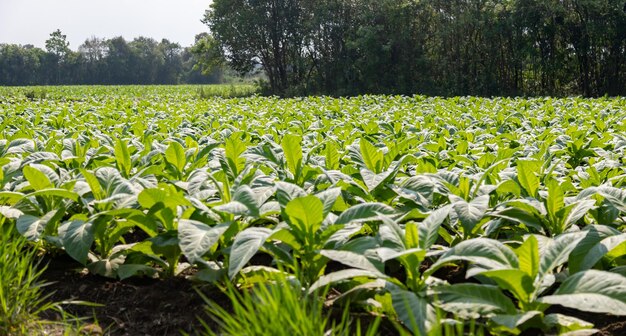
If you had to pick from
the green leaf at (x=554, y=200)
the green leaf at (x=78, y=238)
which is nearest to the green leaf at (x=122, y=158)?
the green leaf at (x=78, y=238)

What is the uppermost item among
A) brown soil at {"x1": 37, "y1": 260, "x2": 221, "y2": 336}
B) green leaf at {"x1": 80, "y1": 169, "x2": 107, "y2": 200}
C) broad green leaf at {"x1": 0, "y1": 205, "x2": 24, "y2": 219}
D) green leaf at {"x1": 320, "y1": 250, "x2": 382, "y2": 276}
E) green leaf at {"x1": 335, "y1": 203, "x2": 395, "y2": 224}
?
green leaf at {"x1": 80, "y1": 169, "x2": 107, "y2": 200}

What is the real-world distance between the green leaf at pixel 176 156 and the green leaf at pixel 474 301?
2131mm

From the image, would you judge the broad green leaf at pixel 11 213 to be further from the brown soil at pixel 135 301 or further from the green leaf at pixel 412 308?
the green leaf at pixel 412 308

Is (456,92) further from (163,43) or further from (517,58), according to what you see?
(163,43)

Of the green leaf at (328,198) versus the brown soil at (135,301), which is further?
the green leaf at (328,198)

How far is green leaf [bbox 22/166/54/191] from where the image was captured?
2645mm

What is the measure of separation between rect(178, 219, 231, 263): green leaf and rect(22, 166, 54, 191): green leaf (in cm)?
105

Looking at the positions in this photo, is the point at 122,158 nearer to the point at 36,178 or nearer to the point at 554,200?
the point at 36,178

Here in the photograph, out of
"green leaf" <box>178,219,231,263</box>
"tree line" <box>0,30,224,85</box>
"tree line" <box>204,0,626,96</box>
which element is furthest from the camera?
"tree line" <box>0,30,224,85</box>

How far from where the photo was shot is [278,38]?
34.5 meters

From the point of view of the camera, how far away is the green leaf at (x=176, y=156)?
11.1 feet

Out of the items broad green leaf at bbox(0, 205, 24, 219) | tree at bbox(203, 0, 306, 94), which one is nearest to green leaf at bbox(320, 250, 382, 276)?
broad green leaf at bbox(0, 205, 24, 219)

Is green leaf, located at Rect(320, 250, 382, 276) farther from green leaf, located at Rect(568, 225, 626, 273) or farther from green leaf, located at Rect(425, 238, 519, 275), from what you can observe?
green leaf, located at Rect(568, 225, 626, 273)

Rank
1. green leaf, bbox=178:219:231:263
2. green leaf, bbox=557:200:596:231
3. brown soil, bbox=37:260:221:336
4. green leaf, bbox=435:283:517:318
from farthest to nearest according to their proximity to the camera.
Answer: green leaf, bbox=557:200:596:231 → brown soil, bbox=37:260:221:336 → green leaf, bbox=178:219:231:263 → green leaf, bbox=435:283:517:318
